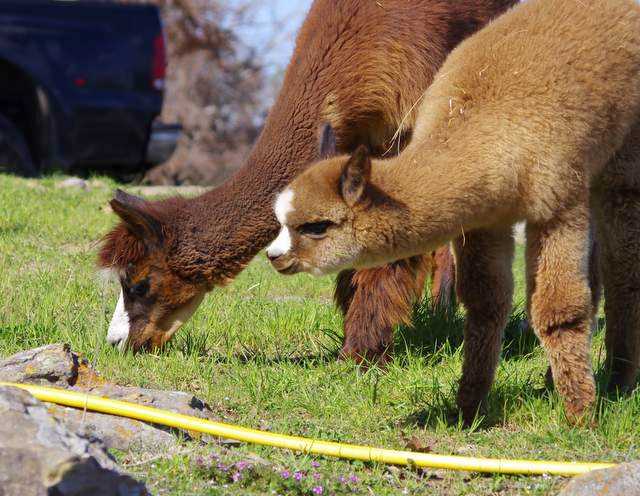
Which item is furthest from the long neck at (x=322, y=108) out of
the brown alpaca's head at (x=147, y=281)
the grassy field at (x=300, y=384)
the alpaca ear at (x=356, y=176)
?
the alpaca ear at (x=356, y=176)

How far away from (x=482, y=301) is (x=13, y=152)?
25.2ft

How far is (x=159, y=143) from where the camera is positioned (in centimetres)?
1211

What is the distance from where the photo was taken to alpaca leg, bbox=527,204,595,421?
4621 mm

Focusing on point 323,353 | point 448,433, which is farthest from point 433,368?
point 448,433

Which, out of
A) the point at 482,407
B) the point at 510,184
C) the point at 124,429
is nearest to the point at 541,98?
the point at 510,184

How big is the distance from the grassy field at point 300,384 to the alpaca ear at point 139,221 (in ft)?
2.00

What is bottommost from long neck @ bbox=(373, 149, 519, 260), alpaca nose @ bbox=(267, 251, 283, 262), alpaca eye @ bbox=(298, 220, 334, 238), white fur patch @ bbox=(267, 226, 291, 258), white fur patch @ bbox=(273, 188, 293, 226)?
alpaca nose @ bbox=(267, 251, 283, 262)

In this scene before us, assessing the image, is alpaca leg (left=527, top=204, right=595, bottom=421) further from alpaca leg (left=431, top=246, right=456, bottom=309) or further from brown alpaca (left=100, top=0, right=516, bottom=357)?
alpaca leg (left=431, top=246, right=456, bottom=309)

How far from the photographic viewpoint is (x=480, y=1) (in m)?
6.66

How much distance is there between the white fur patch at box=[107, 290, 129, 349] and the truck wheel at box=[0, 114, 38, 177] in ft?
18.4

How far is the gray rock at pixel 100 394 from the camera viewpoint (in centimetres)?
432

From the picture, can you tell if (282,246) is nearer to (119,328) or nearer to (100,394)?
(100,394)

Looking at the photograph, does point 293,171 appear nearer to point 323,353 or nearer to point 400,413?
point 323,353

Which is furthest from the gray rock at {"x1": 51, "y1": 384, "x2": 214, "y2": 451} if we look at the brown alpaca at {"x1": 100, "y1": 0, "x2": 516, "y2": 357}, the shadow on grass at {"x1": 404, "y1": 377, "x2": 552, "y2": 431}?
the brown alpaca at {"x1": 100, "y1": 0, "x2": 516, "y2": 357}
